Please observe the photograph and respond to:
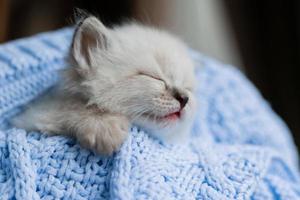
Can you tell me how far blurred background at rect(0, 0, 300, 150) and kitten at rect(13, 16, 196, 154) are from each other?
68 centimetres

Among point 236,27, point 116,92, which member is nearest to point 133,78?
point 116,92

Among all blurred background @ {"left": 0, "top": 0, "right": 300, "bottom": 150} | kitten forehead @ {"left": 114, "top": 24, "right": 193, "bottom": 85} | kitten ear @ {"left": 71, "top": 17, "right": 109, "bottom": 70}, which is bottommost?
kitten ear @ {"left": 71, "top": 17, "right": 109, "bottom": 70}

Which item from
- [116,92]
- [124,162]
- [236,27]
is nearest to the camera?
[124,162]

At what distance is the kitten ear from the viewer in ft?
2.26

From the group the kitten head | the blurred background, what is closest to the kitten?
the kitten head

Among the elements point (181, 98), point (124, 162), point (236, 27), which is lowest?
point (124, 162)

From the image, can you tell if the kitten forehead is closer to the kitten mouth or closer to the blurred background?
the kitten mouth

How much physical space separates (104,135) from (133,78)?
142 mm

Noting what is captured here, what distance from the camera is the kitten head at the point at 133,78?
67 cm

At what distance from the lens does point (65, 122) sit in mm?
647

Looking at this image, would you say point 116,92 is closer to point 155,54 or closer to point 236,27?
point 155,54

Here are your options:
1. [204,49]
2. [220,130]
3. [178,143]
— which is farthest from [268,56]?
[178,143]

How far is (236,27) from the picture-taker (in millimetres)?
1593

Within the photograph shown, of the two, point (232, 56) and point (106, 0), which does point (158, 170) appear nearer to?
point (106, 0)
